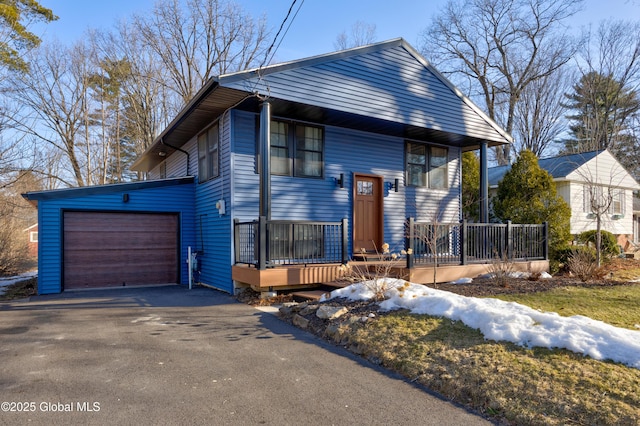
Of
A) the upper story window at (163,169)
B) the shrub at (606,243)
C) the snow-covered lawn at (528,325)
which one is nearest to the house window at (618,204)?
the shrub at (606,243)

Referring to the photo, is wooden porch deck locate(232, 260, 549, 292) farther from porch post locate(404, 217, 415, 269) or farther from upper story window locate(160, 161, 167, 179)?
upper story window locate(160, 161, 167, 179)

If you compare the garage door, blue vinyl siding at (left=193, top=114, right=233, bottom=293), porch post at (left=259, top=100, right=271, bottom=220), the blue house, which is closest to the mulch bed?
the blue house

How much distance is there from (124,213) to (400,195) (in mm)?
7077

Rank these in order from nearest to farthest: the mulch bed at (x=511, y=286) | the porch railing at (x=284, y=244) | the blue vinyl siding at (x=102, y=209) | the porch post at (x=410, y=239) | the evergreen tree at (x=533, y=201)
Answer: the mulch bed at (x=511, y=286) < the porch post at (x=410, y=239) < the porch railing at (x=284, y=244) < the blue vinyl siding at (x=102, y=209) < the evergreen tree at (x=533, y=201)

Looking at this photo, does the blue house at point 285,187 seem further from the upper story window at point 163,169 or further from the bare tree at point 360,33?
the bare tree at point 360,33

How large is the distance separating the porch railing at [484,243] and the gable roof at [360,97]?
8.74ft

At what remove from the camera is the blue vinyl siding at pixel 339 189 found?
8.64m

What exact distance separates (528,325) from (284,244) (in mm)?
4634

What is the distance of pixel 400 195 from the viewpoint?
1074 cm

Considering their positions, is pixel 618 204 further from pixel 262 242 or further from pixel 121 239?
pixel 121 239

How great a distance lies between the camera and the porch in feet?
24.6

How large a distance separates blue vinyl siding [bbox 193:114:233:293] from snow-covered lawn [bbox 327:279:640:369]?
4.18 meters

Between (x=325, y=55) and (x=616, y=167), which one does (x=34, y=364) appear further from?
(x=616, y=167)

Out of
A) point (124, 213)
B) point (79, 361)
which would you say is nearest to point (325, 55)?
point (124, 213)
